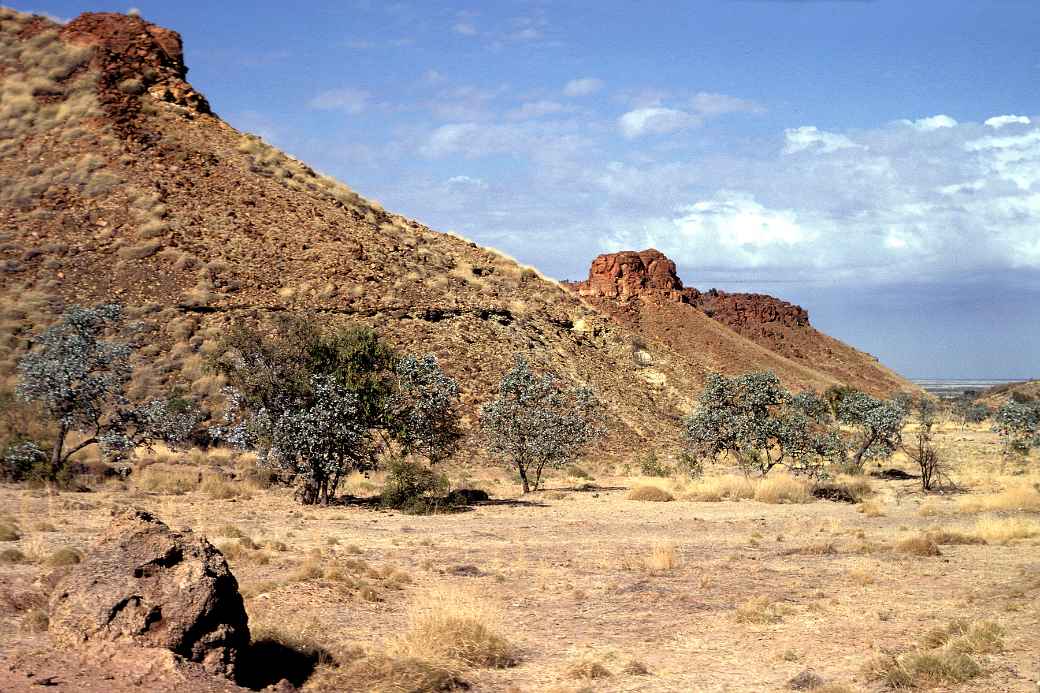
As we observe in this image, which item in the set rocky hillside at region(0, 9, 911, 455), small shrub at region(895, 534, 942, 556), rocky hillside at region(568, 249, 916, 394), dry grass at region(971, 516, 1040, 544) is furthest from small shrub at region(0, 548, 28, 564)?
rocky hillside at region(568, 249, 916, 394)

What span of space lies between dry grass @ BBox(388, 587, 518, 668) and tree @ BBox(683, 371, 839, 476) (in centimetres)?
2432

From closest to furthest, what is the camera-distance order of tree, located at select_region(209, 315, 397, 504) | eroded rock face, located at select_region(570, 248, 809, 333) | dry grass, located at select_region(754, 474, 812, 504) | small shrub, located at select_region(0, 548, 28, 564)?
small shrub, located at select_region(0, 548, 28, 564)
tree, located at select_region(209, 315, 397, 504)
dry grass, located at select_region(754, 474, 812, 504)
eroded rock face, located at select_region(570, 248, 809, 333)

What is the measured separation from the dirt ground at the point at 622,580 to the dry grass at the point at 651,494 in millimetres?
2781

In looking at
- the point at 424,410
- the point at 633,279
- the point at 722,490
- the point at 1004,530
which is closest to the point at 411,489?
the point at 424,410

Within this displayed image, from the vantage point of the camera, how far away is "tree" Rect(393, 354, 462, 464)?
89.0ft

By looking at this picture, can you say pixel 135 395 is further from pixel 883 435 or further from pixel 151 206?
pixel 883 435

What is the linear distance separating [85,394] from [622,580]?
16890mm

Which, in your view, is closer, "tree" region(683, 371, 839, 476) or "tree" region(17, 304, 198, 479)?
"tree" region(17, 304, 198, 479)

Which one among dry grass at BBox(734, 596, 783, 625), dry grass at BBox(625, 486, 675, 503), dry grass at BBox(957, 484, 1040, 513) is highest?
dry grass at BBox(957, 484, 1040, 513)

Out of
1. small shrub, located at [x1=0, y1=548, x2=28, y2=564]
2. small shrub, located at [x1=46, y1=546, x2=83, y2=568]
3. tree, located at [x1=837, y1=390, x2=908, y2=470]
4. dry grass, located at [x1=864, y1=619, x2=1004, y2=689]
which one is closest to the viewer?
dry grass, located at [x1=864, y1=619, x2=1004, y2=689]

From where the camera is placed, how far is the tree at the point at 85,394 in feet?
80.7

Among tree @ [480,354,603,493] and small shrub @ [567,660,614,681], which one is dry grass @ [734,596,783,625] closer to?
small shrub @ [567,660,614,681]

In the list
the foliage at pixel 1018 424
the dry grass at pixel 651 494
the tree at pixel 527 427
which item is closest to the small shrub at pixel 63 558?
the tree at pixel 527 427

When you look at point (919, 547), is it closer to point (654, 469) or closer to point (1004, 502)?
point (1004, 502)
